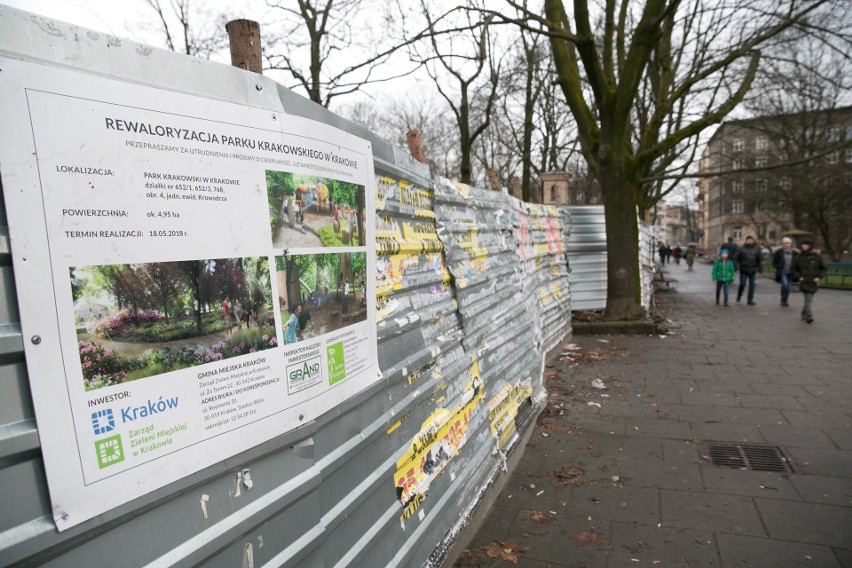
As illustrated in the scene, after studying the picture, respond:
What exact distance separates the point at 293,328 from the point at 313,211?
41 centimetres

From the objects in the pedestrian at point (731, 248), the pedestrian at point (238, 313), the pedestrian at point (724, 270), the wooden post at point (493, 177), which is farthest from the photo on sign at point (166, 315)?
the pedestrian at point (731, 248)

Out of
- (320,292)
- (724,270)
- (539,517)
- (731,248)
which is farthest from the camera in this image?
(731,248)

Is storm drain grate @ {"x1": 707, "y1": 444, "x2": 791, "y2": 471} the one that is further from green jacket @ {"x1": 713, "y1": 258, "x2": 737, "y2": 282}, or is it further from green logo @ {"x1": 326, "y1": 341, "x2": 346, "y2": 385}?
green jacket @ {"x1": 713, "y1": 258, "x2": 737, "y2": 282}

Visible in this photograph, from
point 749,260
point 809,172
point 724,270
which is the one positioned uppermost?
point 809,172

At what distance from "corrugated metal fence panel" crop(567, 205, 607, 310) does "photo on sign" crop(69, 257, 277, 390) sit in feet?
34.4

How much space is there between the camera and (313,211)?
1.84 meters

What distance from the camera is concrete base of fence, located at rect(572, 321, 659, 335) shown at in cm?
985

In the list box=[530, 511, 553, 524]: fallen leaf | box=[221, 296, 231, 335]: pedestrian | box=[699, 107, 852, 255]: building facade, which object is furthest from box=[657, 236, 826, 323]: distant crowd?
box=[221, 296, 231, 335]: pedestrian

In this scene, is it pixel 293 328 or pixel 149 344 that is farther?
pixel 293 328

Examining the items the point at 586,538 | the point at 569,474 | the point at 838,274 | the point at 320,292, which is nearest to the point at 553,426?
the point at 569,474

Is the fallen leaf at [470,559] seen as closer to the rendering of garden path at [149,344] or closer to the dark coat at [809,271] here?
the rendering of garden path at [149,344]

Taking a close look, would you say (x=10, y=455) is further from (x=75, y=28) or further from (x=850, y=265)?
(x=850, y=265)

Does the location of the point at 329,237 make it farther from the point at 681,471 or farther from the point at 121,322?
the point at 681,471

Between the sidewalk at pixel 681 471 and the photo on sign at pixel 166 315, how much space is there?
7.20 feet
